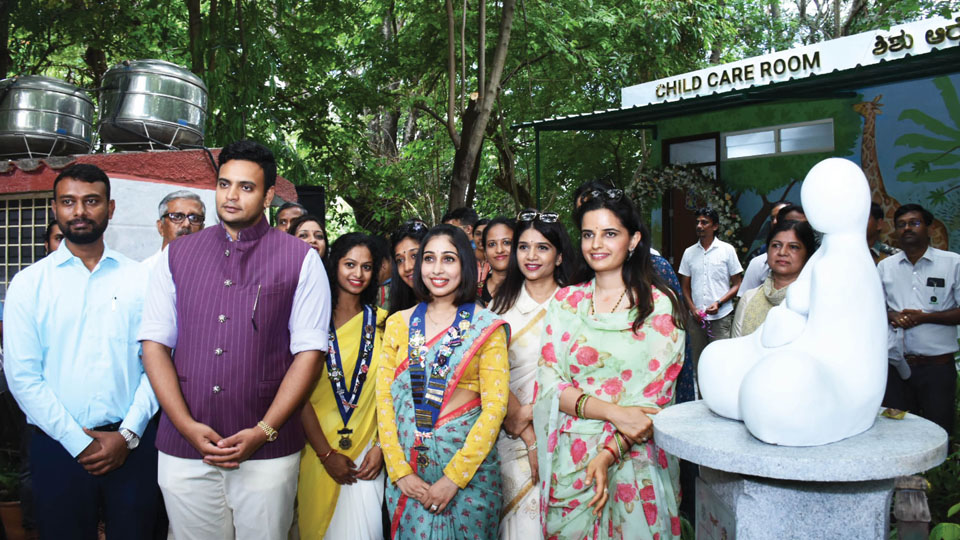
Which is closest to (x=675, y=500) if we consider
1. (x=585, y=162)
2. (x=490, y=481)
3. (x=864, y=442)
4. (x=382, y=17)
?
(x=490, y=481)

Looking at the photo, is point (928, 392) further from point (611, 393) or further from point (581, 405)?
point (581, 405)

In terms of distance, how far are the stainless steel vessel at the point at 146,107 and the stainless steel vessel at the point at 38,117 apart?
1.38 feet

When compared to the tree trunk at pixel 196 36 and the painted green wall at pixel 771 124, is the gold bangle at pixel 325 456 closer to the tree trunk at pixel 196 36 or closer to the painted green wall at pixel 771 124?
the tree trunk at pixel 196 36

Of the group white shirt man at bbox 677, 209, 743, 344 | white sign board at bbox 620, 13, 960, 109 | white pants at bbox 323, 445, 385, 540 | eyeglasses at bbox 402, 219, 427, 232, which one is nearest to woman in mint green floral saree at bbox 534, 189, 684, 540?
white pants at bbox 323, 445, 385, 540

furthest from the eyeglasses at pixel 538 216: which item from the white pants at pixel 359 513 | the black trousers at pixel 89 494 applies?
the black trousers at pixel 89 494

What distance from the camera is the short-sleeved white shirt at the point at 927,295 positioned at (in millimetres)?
4406

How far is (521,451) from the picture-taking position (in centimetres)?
327

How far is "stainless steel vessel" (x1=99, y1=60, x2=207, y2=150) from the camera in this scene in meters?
5.87

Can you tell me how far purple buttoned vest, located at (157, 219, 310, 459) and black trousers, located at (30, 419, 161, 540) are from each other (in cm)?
26

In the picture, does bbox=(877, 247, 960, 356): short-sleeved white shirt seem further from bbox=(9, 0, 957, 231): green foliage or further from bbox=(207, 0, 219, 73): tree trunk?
bbox=(207, 0, 219, 73): tree trunk

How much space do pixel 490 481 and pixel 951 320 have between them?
3.16 metres

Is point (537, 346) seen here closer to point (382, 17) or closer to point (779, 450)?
point (779, 450)

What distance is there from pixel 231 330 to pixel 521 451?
1400 millimetres

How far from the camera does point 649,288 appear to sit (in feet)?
9.33
